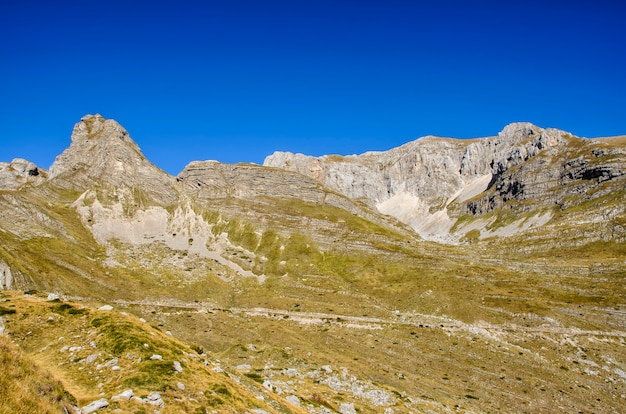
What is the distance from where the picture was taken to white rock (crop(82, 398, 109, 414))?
74.2ft

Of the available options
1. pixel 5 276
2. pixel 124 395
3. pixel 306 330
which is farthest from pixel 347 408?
pixel 5 276

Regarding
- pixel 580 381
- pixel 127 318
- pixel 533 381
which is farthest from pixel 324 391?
pixel 580 381

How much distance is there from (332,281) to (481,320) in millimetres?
73711

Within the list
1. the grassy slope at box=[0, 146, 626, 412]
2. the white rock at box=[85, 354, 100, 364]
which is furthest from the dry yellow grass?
the white rock at box=[85, 354, 100, 364]

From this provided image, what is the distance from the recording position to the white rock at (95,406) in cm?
2263

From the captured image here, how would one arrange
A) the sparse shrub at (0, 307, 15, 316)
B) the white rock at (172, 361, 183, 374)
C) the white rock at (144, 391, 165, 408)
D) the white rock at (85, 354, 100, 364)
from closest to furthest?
the white rock at (144, 391, 165, 408)
the white rock at (85, 354, 100, 364)
the white rock at (172, 361, 183, 374)
the sparse shrub at (0, 307, 15, 316)

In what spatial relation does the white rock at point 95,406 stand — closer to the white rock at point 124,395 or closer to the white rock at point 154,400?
the white rock at point 124,395

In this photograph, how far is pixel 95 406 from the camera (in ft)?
76.5

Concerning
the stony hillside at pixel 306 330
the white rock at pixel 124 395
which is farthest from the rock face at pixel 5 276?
the white rock at pixel 124 395

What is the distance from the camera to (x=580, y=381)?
8512cm

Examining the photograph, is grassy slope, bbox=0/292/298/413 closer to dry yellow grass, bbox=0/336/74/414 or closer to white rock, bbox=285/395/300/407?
dry yellow grass, bbox=0/336/74/414

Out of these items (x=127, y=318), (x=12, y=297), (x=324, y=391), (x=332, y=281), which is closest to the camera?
→ (x=127, y=318)

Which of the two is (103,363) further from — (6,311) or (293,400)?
(293,400)

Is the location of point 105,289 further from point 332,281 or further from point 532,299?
point 532,299
